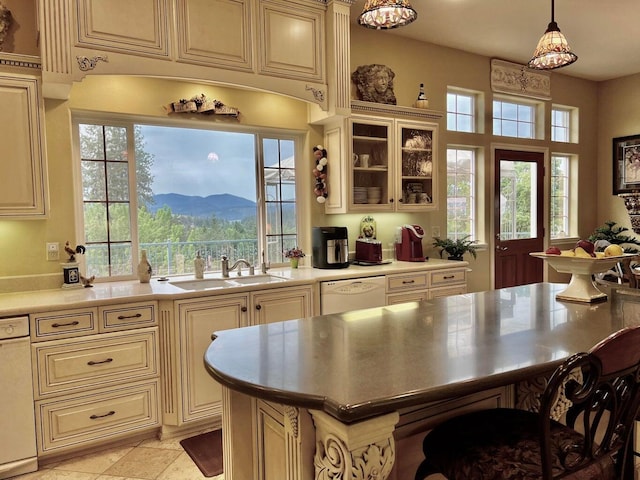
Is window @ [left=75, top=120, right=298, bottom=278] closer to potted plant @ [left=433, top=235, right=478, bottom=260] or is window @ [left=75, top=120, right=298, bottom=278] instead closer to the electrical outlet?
the electrical outlet

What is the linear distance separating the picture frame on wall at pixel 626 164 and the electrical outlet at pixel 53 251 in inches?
251

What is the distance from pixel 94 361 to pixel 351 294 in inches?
70.9

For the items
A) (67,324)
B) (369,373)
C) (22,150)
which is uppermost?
(22,150)

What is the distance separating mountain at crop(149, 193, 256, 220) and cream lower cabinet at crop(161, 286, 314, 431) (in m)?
0.99

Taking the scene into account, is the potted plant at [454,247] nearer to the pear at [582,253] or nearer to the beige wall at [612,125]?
the pear at [582,253]

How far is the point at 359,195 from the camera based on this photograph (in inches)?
153

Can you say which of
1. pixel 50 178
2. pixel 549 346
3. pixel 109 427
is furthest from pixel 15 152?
pixel 549 346

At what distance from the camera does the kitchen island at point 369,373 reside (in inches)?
44.8

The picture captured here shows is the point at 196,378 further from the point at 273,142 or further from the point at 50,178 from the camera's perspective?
the point at 273,142

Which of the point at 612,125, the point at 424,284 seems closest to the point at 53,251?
the point at 424,284

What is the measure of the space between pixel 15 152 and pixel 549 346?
113 inches

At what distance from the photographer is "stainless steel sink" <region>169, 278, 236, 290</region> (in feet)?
10.9

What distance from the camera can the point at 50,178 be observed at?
2.92 meters

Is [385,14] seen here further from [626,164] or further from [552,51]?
[626,164]
